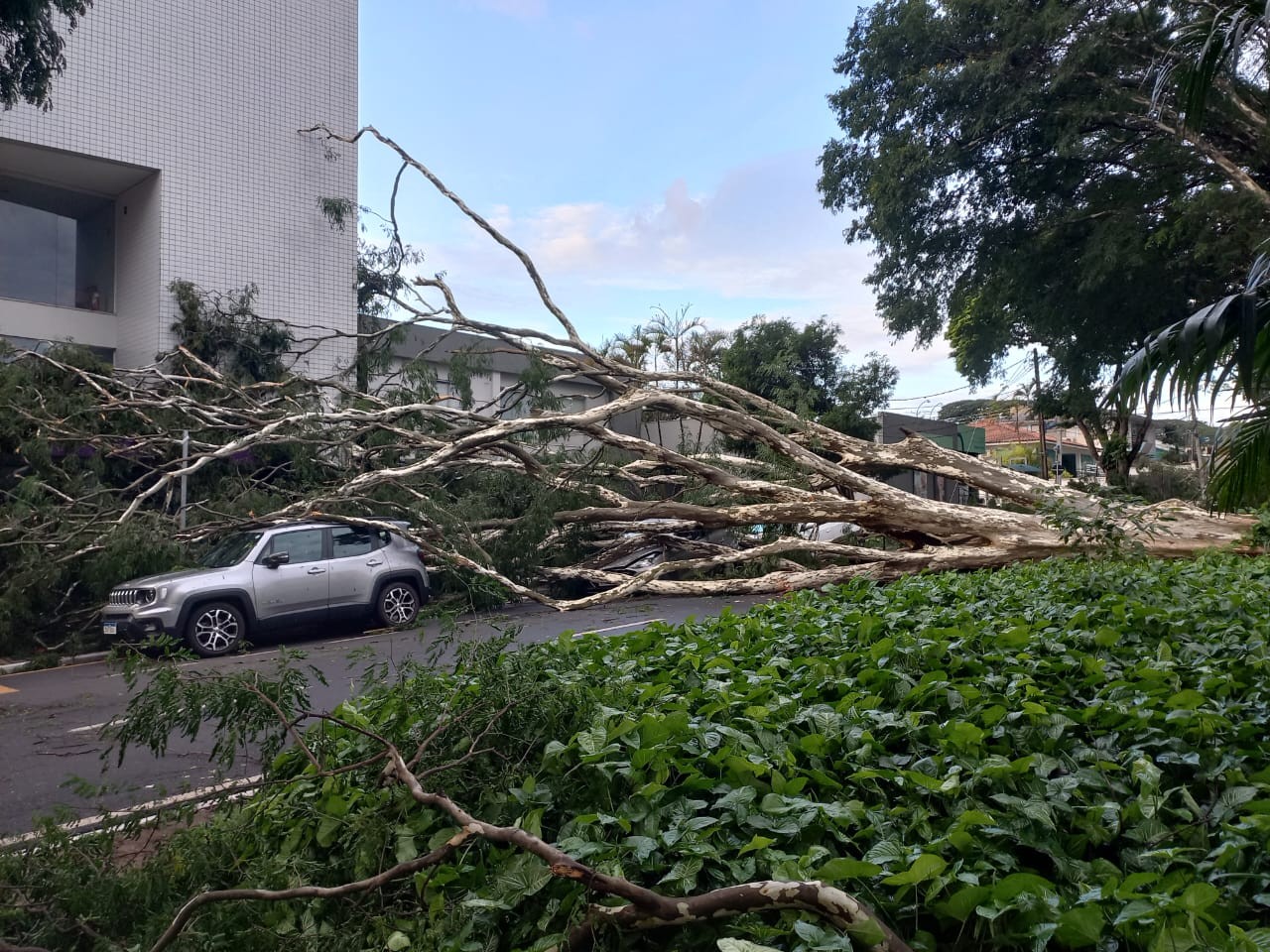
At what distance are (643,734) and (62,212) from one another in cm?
2004

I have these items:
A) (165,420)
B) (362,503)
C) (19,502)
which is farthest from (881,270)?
(19,502)

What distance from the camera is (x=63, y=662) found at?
10430 millimetres

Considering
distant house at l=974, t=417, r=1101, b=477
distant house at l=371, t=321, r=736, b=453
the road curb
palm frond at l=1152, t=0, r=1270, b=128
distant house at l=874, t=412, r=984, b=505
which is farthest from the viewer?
distant house at l=974, t=417, r=1101, b=477

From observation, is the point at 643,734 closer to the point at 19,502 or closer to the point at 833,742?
the point at 833,742

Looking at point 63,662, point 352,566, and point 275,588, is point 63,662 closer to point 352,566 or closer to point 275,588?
point 275,588

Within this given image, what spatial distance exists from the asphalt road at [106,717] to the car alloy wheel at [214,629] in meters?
0.41

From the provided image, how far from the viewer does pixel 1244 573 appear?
7.06m

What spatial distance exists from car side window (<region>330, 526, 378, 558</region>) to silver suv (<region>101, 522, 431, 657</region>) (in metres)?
0.01

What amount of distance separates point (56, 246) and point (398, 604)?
1189 centimetres

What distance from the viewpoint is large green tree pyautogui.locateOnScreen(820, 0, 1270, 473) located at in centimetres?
1542

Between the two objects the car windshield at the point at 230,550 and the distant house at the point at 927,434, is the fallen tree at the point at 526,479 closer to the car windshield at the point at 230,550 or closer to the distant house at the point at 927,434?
the car windshield at the point at 230,550

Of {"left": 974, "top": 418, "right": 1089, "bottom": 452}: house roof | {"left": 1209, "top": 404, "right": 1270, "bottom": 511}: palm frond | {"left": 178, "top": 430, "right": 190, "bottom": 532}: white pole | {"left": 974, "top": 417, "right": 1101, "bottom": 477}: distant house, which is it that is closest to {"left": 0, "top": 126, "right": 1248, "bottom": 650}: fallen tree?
{"left": 178, "top": 430, "right": 190, "bottom": 532}: white pole

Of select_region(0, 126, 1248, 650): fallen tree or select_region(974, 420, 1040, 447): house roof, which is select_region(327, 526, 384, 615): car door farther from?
select_region(974, 420, 1040, 447): house roof

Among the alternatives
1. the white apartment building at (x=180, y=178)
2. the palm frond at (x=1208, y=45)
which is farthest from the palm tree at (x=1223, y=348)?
the white apartment building at (x=180, y=178)
